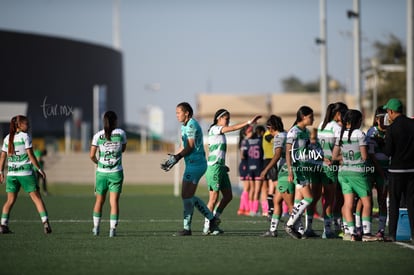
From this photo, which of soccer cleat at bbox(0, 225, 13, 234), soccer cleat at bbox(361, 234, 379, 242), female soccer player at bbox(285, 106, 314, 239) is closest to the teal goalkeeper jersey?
female soccer player at bbox(285, 106, 314, 239)

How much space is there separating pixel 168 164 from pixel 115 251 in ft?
8.92

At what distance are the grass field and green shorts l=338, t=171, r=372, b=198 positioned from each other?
828mm

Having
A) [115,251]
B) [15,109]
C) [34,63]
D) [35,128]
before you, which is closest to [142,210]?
[115,251]

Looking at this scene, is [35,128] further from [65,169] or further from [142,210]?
[142,210]

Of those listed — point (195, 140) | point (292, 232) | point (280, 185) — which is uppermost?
point (195, 140)

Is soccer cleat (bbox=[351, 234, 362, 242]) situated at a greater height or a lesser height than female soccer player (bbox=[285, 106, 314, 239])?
lesser

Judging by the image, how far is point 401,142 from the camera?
1516cm

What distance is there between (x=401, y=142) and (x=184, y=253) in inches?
155

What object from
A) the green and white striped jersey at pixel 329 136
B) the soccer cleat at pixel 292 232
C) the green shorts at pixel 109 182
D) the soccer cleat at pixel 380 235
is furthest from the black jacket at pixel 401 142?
the green shorts at pixel 109 182

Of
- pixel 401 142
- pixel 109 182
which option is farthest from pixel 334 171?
pixel 109 182

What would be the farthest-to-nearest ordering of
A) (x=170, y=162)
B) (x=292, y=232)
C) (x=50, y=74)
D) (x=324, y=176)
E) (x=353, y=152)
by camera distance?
(x=50, y=74) → (x=170, y=162) → (x=324, y=176) → (x=292, y=232) → (x=353, y=152)

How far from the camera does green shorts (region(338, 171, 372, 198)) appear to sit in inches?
611

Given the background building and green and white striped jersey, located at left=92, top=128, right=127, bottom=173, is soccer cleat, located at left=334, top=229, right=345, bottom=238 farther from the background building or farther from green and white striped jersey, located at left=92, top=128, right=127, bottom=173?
the background building

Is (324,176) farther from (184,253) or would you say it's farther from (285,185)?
(184,253)
